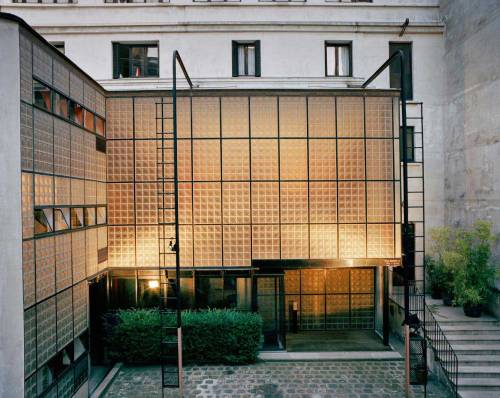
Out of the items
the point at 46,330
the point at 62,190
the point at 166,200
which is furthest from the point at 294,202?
the point at 46,330

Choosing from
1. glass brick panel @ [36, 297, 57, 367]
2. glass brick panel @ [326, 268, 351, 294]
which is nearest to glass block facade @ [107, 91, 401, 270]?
glass brick panel @ [326, 268, 351, 294]

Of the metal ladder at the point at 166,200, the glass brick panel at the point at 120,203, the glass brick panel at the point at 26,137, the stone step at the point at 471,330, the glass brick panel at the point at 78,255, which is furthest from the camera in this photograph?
the glass brick panel at the point at 120,203

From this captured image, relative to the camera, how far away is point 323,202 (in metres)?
12.6

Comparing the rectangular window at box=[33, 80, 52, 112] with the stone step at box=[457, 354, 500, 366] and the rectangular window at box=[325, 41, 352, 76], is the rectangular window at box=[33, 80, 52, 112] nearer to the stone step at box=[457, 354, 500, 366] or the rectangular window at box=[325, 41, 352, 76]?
the rectangular window at box=[325, 41, 352, 76]

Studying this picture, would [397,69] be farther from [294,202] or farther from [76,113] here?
[76,113]

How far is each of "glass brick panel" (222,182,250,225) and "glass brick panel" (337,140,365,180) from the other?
3.83 m

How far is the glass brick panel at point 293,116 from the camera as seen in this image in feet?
41.5

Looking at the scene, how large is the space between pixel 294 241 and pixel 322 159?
3449mm

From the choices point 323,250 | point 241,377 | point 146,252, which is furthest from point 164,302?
point 323,250

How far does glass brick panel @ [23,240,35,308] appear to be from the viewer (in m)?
7.42

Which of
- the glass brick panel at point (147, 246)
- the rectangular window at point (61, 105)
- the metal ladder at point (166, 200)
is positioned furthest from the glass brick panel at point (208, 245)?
→ the rectangular window at point (61, 105)

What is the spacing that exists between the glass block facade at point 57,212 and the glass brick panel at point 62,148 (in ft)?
0.09

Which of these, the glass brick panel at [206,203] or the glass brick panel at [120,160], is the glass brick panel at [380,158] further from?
the glass brick panel at [120,160]

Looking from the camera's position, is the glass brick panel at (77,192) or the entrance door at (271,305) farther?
the entrance door at (271,305)
